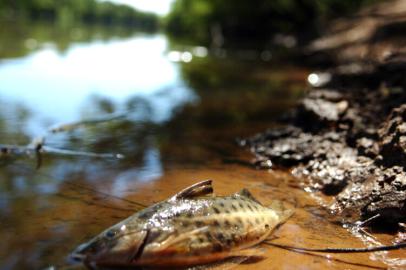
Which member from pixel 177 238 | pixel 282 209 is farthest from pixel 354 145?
pixel 177 238

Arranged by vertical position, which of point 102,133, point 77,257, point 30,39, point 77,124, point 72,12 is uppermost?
point 72,12

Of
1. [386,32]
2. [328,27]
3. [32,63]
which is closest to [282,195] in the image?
[386,32]

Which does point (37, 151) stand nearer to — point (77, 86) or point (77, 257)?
point (77, 257)

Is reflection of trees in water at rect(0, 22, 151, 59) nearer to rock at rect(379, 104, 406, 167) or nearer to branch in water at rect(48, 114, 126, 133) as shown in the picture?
branch in water at rect(48, 114, 126, 133)

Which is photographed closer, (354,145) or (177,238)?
(177,238)

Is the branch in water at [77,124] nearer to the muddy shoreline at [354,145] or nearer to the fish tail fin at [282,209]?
the muddy shoreline at [354,145]

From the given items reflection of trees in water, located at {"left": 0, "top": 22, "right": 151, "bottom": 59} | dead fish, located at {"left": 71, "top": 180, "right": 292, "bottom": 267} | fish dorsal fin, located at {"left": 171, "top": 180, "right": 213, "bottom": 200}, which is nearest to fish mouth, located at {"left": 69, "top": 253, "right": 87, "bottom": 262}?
dead fish, located at {"left": 71, "top": 180, "right": 292, "bottom": 267}
